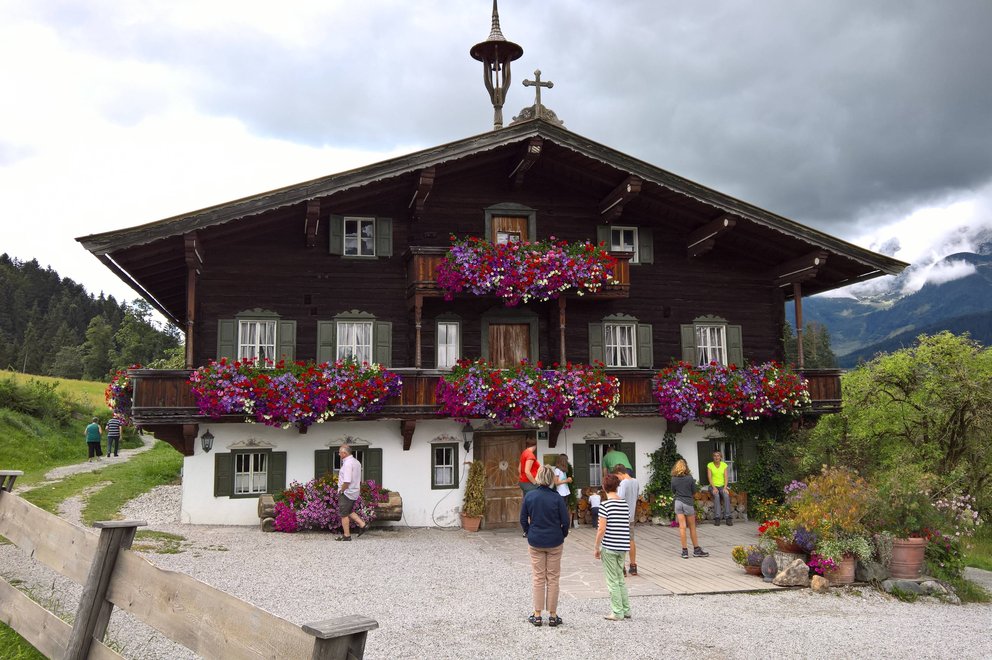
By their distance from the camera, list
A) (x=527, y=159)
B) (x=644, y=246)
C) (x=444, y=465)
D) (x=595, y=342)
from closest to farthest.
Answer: (x=444, y=465) → (x=527, y=159) → (x=595, y=342) → (x=644, y=246)

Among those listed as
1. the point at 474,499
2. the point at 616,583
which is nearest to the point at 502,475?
the point at 474,499

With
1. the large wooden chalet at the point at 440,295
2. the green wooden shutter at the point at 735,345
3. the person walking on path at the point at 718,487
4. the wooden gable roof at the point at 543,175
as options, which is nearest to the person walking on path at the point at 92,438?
the wooden gable roof at the point at 543,175

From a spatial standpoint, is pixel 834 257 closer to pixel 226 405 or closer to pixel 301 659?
pixel 226 405

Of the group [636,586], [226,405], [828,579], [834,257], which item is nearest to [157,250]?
[226,405]

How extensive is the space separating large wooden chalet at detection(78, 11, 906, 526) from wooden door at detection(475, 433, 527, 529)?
0.04 m

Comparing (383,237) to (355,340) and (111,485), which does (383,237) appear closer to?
(355,340)

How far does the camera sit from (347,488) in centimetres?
1474

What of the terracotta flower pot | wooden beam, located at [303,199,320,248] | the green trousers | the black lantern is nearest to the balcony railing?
the black lantern

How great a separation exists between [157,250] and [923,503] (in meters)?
16.5

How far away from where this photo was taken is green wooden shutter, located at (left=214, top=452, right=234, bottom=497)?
16.5 meters

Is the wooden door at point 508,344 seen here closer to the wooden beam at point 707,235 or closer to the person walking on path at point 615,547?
the wooden beam at point 707,235

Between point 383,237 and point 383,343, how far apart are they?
2783mm

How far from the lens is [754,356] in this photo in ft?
68.7

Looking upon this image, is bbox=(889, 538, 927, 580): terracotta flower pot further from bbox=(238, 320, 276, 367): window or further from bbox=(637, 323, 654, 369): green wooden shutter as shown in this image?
bbox=(238, 320, 276, 367): window
